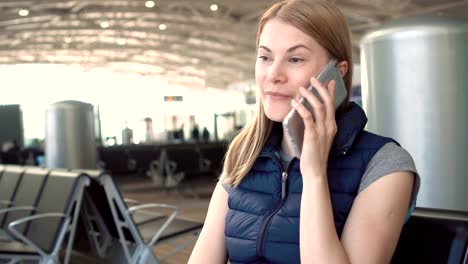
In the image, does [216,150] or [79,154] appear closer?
[79,154]

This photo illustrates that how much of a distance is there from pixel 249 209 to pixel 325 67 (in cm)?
40

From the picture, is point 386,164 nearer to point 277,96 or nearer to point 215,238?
point 277,96

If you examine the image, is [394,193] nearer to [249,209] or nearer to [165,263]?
[249,209]

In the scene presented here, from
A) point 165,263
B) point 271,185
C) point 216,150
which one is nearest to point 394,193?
point 271,185

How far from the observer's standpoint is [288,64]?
4.35ft

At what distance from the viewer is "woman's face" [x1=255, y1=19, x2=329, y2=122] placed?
51.8 inches

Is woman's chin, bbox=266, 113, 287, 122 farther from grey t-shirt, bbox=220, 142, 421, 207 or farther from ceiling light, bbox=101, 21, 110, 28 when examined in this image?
ceiling light, bbox=101, 21, 110, 28

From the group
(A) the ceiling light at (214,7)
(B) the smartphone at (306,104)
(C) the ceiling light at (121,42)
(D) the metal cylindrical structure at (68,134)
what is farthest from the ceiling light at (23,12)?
(B) the smartphone at (306,104)

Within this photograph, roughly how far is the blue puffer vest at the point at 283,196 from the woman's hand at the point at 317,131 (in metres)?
0.09

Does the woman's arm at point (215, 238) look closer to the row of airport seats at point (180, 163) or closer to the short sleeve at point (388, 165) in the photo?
the short sleeve at point (388, 165)

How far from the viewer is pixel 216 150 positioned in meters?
11.6

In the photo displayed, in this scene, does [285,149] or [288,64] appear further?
[285,149]

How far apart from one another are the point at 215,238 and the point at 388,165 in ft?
1.74

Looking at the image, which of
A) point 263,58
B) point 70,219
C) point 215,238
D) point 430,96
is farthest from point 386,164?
point 70,219
